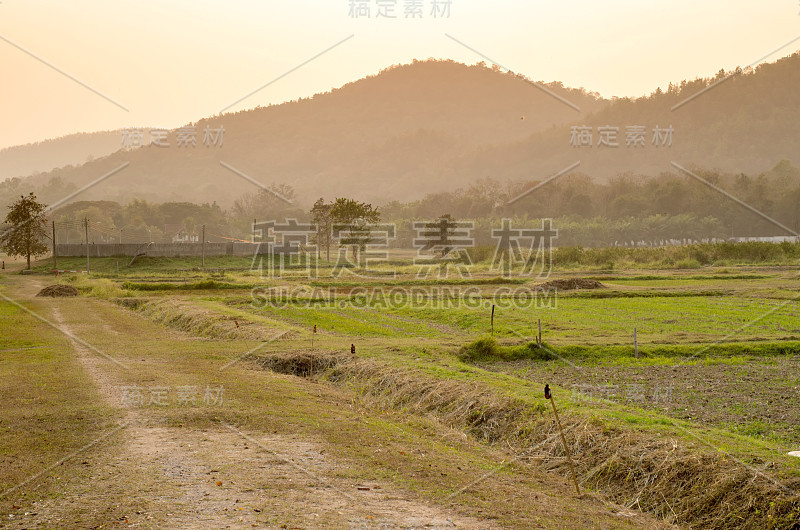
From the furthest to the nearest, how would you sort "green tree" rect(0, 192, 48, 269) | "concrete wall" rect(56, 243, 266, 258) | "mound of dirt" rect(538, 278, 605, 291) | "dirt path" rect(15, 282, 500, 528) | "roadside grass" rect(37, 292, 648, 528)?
1. "concrete wall" rect(56, 243, 266, 258)
2. "green tree" rect(0, 192, 48, 269)
3. "mound of dirt" rect(538, 278, 605, 291)
4. "roadside grass" rect(37, 292, 648, 528)
5. "dirt path" rect(15, 282, 500, 528)

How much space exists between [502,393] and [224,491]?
25.9 feet

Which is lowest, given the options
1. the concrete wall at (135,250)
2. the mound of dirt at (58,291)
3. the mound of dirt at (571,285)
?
the mound of dirt at (58,291)

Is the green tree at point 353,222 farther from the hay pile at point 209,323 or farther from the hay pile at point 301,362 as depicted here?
the hay pile at point 301,362

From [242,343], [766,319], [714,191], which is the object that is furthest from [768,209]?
[242,343]

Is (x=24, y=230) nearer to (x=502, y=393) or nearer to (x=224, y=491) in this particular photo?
(x=502, y=393)

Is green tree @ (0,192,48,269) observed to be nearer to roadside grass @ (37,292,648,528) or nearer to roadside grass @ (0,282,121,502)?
roadside grass @ (0,282,121,502)

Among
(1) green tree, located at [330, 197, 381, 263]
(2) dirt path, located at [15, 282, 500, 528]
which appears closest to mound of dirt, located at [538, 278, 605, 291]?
(2) dirt path, located at [15, 282, 500, 528]

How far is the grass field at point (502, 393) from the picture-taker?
1099 centimetres

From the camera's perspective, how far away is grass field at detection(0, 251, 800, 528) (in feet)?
36.1

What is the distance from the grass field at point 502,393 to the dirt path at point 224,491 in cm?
41

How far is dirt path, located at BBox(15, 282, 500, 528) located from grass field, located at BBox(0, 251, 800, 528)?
410 millimetres

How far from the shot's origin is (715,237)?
6014 inches

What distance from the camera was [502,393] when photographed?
16.6 metres

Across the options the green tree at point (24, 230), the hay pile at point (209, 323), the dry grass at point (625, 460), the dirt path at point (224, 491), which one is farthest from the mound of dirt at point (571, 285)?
the green tree at point (24, 230)
